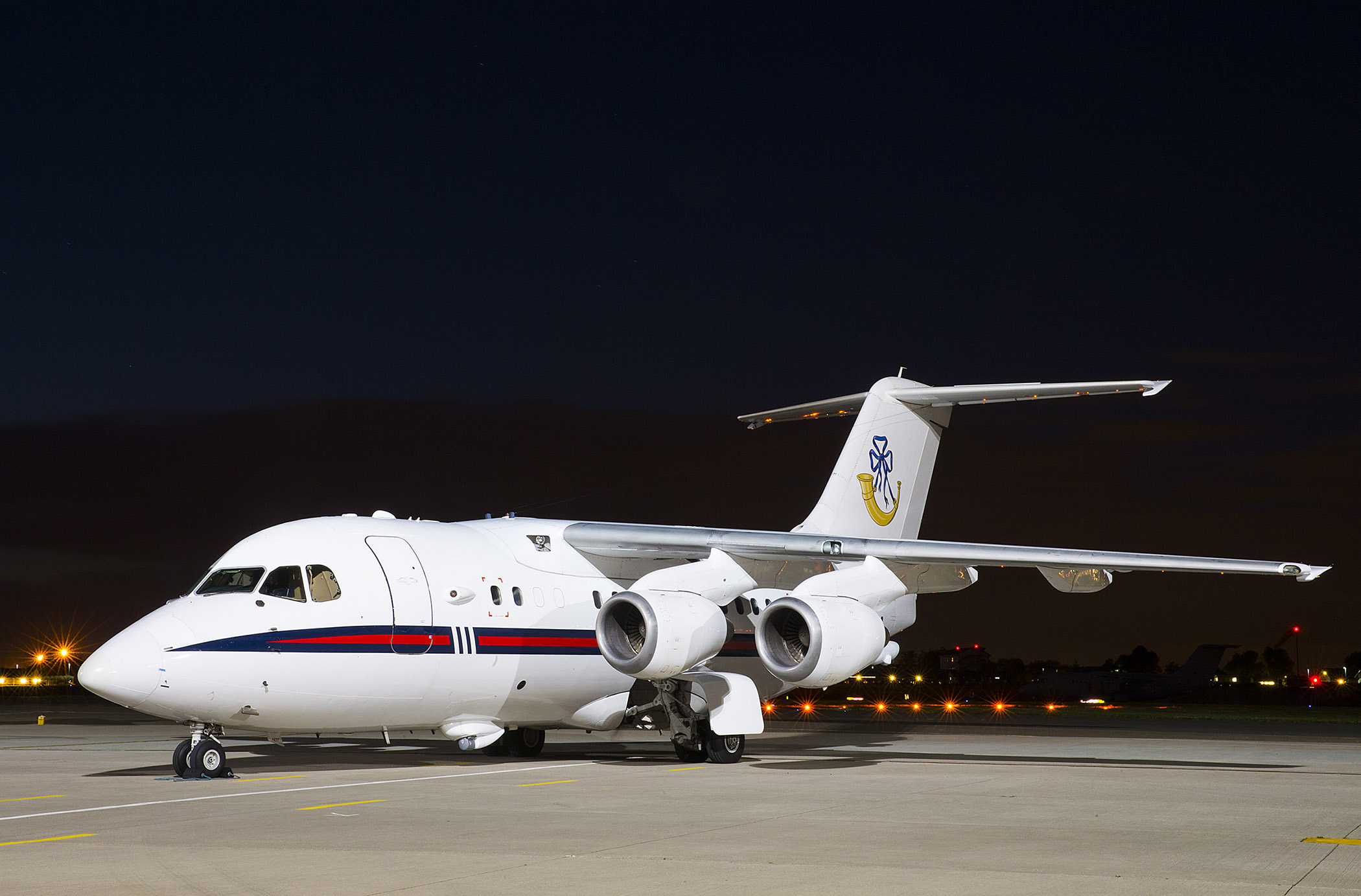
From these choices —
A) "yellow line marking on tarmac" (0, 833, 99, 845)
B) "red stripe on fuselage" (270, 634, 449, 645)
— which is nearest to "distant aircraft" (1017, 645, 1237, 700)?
"red stripe on fuselage" (270, 634, 449, 645)

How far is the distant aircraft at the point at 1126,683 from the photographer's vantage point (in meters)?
61.1

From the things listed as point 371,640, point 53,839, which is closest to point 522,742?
point 371,640

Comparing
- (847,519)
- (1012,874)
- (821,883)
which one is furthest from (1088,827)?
(847,519)

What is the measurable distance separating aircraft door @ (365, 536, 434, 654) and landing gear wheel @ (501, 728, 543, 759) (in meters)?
4.07

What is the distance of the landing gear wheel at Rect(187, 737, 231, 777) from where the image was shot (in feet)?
46.2

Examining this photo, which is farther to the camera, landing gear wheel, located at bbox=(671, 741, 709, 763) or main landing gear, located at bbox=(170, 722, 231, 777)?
landing gear wheel, located at bbox=(671, 741, 709, 763)

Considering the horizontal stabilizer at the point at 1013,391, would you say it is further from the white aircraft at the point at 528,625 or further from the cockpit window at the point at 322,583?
the cockpit window at the point at 322,583

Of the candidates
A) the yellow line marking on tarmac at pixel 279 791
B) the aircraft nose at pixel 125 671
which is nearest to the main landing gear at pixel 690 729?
the yellow line marking on tarmac at pixel 279 791

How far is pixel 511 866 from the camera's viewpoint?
26.3 feet

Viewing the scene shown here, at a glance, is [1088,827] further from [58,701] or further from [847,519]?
[58,701]

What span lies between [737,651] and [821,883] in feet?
38.5

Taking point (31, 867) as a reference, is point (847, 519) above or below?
above

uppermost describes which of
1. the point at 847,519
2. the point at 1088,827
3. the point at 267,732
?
the point at 847,519

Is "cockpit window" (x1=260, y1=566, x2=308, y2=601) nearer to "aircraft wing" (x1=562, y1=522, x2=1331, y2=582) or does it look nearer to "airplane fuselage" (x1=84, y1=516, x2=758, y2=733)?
"airplane fuselage" (x1=84, y1=516, x2=758, y2=733)
